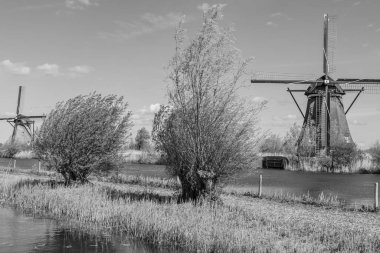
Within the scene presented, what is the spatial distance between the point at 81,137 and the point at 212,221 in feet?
33.4

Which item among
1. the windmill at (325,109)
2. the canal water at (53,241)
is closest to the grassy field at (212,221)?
the canal water at (53,241)

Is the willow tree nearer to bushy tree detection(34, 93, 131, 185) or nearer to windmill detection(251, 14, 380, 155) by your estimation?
bushy tree detection(34, 93, 131, 185)

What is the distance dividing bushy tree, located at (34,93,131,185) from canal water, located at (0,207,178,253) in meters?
6.58

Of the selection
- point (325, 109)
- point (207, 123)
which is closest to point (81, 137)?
point (207, 123)

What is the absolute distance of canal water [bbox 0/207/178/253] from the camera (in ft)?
38.2

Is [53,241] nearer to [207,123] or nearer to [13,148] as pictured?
[207,123]

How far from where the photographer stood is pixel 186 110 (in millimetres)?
16078

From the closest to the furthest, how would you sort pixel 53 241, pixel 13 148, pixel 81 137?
pixel 53 241 < pixel 81 137 < pixel 13 148

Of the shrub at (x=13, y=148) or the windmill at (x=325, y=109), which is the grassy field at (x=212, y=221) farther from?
the shrub at (x=13, y=148)

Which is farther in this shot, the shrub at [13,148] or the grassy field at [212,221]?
the shrub at [13,148]

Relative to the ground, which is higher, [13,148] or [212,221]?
[13,148]

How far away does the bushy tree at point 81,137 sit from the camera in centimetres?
2106

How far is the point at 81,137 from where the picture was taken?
2108 cm

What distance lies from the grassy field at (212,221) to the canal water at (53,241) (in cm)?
62
